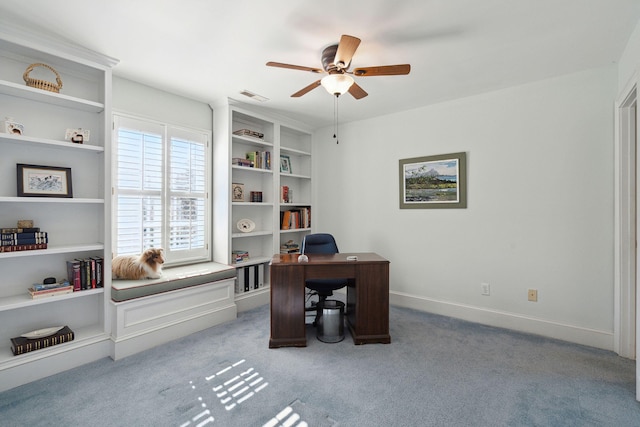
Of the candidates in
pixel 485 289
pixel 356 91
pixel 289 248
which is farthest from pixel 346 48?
pixel 289 248

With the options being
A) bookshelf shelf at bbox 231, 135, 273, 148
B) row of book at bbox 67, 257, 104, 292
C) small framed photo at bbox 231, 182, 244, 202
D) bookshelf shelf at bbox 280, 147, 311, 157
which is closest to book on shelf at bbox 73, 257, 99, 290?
row of book at bbox 67, 257, 104, 292

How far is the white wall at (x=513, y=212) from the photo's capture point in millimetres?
2660

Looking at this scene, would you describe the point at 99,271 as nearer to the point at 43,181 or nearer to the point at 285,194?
the point at 43,181

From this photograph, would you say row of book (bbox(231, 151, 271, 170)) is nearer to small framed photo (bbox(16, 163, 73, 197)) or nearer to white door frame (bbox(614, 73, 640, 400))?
small framed photo (bbox(16, 163, 73, 197))

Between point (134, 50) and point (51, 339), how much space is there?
7.75 feet

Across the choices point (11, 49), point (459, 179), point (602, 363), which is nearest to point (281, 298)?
point (459, 179)

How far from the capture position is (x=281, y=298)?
2695 millimetres

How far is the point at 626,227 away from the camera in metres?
2.43

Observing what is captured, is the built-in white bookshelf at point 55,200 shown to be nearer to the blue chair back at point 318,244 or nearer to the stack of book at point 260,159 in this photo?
the stack of book at point 260,159

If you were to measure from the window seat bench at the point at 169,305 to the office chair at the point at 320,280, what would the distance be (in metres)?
0.89

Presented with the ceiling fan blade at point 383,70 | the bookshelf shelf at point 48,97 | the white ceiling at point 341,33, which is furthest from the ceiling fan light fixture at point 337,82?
the bookshelf shelf at point 48,97

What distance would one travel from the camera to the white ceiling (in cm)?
186

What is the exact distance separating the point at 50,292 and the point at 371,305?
2622 millimetres

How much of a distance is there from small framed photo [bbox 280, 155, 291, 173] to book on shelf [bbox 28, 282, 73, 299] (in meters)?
2.72
